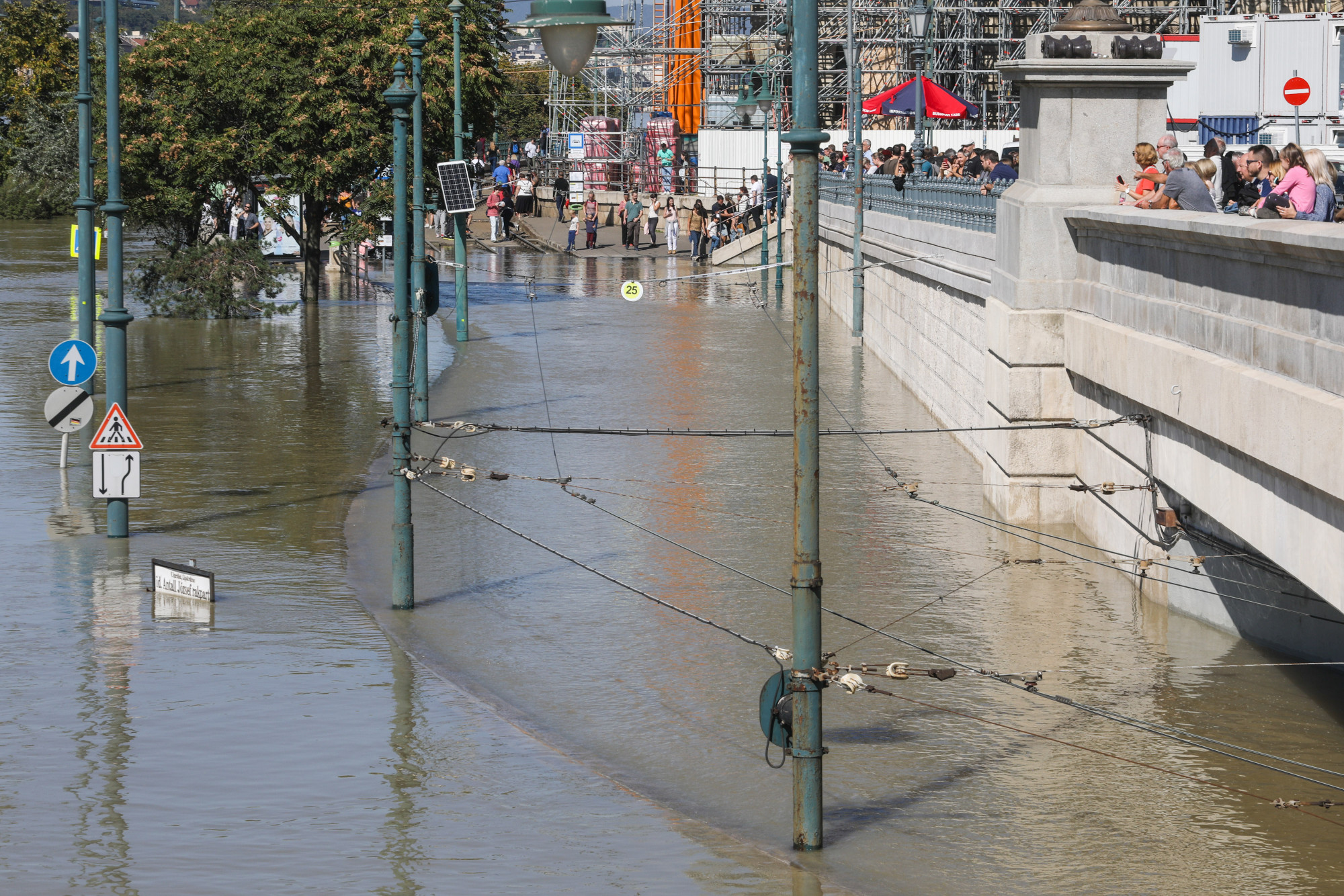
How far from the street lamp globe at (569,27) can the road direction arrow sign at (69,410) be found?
8.98m

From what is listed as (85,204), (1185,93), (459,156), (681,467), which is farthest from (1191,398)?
(1185,93)

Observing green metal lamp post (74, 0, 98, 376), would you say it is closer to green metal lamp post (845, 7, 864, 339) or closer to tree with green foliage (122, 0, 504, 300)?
green metal lamp post (845, 7, 864, 339)

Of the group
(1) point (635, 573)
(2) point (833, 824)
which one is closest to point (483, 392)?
(1) point (635, 573)

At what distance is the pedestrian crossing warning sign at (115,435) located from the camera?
1527 cm

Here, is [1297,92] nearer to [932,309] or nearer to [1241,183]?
[932,309]

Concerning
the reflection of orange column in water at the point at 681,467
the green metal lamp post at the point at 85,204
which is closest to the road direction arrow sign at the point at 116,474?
the reflection of orange column in water at the point at 681,467

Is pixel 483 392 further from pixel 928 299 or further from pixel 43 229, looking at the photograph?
pixel 43 229

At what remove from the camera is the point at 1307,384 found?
9.10 m

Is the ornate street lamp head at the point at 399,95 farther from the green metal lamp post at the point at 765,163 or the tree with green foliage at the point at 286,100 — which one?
the green metal lamp post at the point at 765,163

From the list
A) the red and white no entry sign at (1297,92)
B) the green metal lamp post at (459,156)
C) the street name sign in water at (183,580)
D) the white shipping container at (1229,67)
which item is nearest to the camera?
the street name sign in water at (183,580)

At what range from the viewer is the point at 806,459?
8180mm

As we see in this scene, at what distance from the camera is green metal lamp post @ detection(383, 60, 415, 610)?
1348cm

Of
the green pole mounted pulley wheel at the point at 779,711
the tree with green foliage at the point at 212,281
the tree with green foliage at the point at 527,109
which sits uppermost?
the tree with green foliage at the point at 527,109

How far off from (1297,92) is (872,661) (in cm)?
1505
